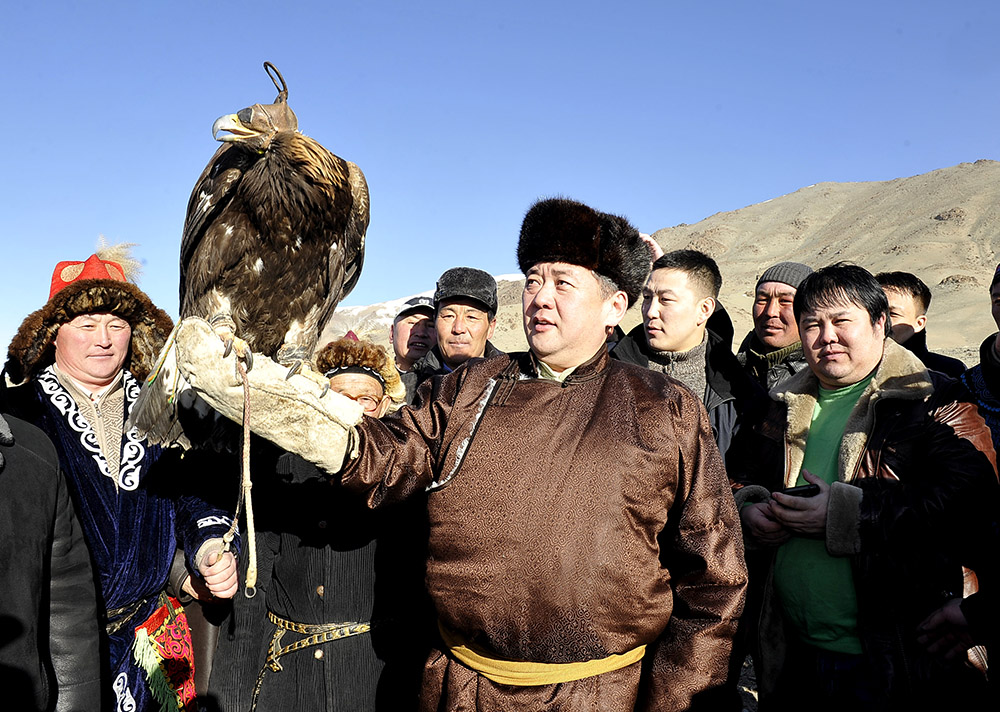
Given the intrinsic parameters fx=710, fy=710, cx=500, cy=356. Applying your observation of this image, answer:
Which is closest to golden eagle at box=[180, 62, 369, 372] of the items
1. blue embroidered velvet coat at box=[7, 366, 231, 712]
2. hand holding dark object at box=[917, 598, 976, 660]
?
blue embroidered velvet coat at box=[7, 366, 231, 712]

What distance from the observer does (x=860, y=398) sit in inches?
92.8

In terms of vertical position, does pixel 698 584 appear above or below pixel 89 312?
below

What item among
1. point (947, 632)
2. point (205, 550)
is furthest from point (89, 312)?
point (947, 632)

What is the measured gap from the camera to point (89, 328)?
256cm

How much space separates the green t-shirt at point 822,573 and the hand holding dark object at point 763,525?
0.07 metres

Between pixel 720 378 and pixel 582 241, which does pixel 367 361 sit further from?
pixel 720 378

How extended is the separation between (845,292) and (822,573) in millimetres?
930

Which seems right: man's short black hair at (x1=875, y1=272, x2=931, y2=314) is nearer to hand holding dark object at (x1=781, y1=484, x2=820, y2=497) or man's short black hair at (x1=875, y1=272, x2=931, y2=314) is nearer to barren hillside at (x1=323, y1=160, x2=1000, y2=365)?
hand holding dark object at (x1=781, y1=484, x2=820, y2=497)

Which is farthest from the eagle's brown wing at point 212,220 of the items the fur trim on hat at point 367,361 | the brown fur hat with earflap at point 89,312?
the fur trim on hat at point 367,361

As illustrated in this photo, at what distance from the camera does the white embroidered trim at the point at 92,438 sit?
8.04 feet

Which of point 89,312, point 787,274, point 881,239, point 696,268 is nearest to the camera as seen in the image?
point 89,312

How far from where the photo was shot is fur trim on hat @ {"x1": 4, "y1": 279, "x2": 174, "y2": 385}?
2545 mm

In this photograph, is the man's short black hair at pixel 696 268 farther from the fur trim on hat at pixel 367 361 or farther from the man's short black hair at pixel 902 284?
the man's short black hair at pixel 902 284

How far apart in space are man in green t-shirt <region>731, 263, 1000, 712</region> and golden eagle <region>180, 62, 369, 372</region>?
195 cm
